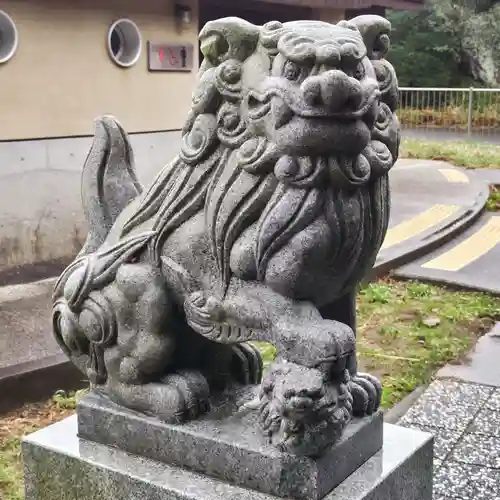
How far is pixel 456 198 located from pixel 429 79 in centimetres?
1523

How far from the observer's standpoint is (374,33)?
6.39ft

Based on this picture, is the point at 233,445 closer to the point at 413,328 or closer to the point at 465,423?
the point at 465,423

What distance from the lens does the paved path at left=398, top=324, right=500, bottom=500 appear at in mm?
3209

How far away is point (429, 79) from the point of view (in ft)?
77.6

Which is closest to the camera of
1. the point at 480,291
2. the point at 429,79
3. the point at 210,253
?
→ the point at 210,253

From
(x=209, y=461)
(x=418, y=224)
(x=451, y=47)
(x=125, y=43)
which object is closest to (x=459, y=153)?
(x=418, y=224)

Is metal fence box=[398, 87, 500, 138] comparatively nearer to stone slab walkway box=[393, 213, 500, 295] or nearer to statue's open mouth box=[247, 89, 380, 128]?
stone slab walkway box=[393, 213, 500, 295]

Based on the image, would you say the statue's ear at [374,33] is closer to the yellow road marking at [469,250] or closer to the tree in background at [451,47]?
the yellow road marking at [469,250]

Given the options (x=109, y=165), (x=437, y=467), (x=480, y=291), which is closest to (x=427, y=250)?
(x=480, y=291)

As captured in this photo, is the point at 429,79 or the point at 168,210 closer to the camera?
the point at 168,210

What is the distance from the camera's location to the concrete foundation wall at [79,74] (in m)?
6.26

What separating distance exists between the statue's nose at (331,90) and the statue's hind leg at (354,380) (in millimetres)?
577

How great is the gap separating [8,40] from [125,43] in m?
1.28

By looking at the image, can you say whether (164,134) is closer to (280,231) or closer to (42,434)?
(42,434)
